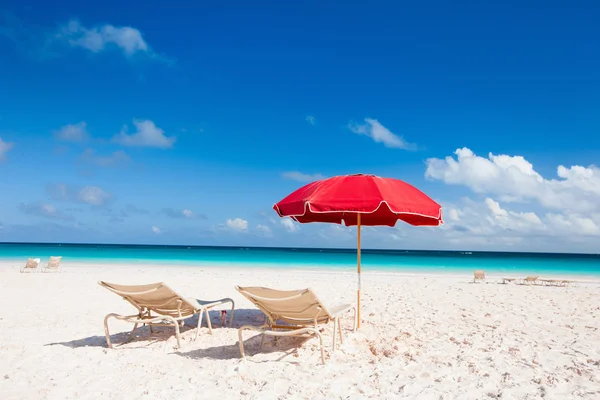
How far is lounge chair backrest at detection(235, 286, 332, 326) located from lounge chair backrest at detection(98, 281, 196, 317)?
93cm

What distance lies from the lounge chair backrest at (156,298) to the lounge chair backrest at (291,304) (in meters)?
0.93

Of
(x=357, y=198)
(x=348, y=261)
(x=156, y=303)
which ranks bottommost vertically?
(x=348, y=261)

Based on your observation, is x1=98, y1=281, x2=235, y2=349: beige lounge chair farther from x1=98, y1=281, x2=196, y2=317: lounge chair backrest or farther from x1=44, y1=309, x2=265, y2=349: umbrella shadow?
x1=44, y1=309, x2=265, y2=349: umbrella shadow

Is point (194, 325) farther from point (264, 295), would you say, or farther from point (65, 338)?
point (264, 295)

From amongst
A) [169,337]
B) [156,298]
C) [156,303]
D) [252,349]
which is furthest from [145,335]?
[252,349]

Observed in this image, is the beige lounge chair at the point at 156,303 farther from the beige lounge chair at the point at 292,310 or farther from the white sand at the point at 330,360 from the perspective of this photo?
the beige lounge chair at the point at 292,310

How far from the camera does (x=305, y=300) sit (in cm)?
425

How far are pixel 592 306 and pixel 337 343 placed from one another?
19.5 ft

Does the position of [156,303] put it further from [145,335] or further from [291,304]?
[291,304]

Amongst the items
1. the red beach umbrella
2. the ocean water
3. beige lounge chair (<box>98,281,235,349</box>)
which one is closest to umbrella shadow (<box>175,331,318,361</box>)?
beige lounge chair (<box>98,281,235,349</box>)

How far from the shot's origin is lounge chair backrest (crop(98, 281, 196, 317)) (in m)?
4.82

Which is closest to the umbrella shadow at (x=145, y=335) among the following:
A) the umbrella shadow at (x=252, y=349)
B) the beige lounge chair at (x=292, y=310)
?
the umbrella shadow at (x=252, y=349)

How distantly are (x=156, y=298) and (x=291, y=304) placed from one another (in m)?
1.68

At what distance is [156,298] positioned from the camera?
4980 mm
